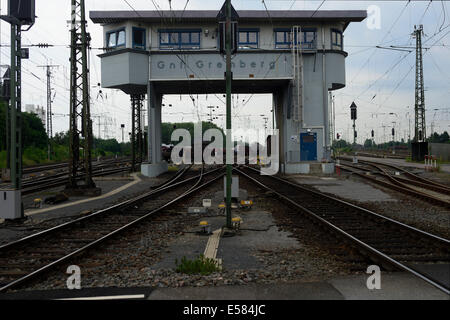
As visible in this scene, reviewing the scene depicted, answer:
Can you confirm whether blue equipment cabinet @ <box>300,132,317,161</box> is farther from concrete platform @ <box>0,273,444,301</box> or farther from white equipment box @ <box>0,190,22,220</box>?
concrete platform @ <box>0,273,444,301</box>

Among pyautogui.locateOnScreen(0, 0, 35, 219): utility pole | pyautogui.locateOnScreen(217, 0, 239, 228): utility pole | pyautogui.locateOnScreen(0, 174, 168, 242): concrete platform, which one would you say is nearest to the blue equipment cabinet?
pyautogui.locateOnScreen(0, 174, 168, 242): concrete platform

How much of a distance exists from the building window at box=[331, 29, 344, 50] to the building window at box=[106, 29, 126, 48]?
52.4 ft

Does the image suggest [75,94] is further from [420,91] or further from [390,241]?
[420,91]

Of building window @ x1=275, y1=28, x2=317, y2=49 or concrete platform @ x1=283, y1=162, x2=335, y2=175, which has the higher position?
building window @ x1=275, y1=28, x2=317, y2=49

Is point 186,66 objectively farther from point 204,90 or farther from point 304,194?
point 304,194

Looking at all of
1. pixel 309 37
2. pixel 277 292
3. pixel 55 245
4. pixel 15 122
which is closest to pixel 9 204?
pixel 15 122

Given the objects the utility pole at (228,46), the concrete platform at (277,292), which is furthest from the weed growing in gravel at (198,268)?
the utility pole at (228,46)

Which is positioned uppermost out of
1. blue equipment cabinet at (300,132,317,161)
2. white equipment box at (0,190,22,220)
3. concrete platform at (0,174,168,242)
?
blue equipment cabinet at (300,132,317,161)

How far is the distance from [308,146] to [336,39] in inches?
344

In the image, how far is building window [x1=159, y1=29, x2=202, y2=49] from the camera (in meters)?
28.7

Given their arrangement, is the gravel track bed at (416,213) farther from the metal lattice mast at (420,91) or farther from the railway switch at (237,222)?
the metal lattice mast at (420,91)

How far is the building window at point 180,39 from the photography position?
94.0 ft

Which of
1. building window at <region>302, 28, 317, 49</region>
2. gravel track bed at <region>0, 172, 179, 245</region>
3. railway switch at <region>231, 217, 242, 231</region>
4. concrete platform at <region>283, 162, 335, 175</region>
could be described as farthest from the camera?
building window at <region>302, 28, 317, 49</region>

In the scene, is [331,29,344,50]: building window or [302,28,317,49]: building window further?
[331,29,344,50]: building window
